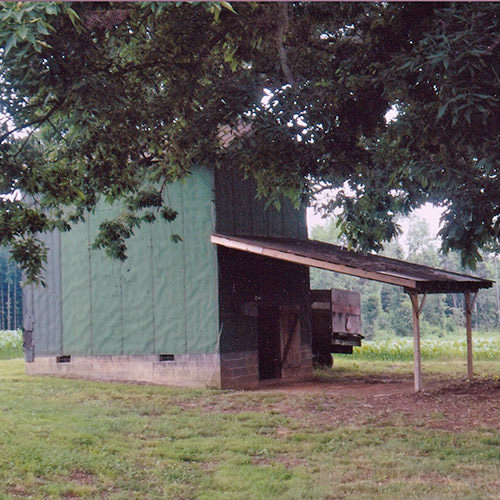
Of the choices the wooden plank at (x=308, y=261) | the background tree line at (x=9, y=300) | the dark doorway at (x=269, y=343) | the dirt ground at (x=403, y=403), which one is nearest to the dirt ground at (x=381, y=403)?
the dirt ground at (x=403, y=403)

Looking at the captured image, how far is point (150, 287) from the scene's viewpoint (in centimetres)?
1627

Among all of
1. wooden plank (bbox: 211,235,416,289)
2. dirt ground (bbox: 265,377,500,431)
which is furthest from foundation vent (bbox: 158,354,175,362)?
wooden plank (bbox: 211,235,416,289)

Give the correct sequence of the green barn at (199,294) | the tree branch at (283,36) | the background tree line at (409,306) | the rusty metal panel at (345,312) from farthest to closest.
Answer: the background tree line at (409,306), the rusty metal panel at (345,312), the green barn at (199,294), the tree branch at (283,36)

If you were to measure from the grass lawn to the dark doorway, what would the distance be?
114 inches

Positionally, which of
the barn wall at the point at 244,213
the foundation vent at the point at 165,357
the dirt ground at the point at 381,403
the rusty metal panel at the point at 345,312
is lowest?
the dirt ground at the point at 381,403

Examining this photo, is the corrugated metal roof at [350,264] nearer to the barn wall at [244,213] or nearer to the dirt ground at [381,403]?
the barn wall at [244,213]

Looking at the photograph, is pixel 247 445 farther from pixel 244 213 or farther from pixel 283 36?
pixel 244 213

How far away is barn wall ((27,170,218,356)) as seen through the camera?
50.8 ft

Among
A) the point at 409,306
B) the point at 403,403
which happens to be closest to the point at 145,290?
the point at 403,403

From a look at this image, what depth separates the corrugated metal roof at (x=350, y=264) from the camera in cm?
1335

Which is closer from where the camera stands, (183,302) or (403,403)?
(403,403)

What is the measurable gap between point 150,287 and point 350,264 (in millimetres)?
Answer: 4852

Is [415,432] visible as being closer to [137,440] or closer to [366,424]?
[366,424]

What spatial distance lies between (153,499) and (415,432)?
438cm
